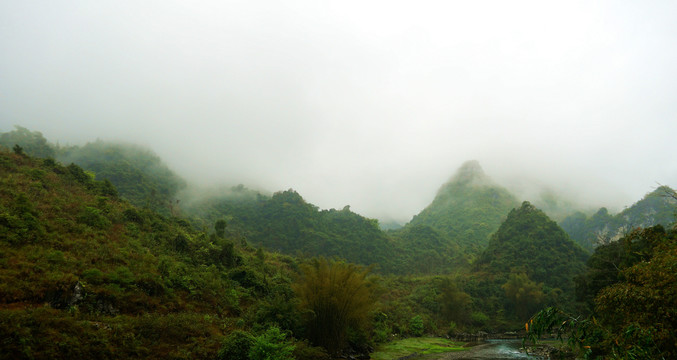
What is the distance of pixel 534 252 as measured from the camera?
66.0 metres

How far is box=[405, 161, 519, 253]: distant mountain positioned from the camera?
399ft

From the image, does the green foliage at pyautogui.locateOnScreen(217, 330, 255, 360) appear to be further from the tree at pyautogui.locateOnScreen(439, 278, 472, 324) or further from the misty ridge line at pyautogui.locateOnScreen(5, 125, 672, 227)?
Result: the misty ridge line at pyautogui.locateOnScreen(5, 125, 672, 227)

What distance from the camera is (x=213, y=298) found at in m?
23.5

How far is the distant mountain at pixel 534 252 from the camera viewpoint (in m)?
60.5

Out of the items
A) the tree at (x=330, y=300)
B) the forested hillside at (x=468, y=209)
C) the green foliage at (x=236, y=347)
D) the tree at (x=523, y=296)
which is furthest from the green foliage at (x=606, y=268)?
the forested hillside at (x=468, y=209)

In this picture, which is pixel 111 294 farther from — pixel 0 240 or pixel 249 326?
pixel 249 326

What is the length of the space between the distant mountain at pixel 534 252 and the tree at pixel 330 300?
5284cm

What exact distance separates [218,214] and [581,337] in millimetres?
81972

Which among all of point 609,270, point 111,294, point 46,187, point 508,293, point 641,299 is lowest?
point 508,293

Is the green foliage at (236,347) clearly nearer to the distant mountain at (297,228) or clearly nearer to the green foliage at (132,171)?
the green foliage at (132,171)

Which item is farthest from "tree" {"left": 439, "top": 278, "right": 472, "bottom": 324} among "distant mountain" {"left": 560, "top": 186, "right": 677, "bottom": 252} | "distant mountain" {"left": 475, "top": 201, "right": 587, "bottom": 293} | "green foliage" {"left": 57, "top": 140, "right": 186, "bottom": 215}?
"distant mountain" {"left": 560, "top": 186, "right": 677, "bottom": 252}

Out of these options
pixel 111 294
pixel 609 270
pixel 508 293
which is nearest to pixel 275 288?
pixel 111 294

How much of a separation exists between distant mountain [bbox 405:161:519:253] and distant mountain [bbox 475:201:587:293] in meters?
25.2

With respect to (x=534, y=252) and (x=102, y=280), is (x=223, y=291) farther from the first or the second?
(x=534, y=252)
